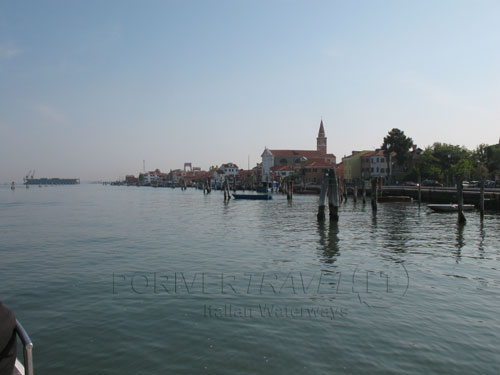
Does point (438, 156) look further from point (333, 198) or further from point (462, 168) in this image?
point (333, 198)

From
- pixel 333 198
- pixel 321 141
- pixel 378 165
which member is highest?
pixel 321 141

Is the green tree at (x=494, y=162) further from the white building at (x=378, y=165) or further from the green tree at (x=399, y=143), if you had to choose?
the white building at (x=378, y=165)

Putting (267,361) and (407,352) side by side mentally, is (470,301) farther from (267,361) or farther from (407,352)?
(267,361)

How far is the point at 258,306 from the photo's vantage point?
428 inches

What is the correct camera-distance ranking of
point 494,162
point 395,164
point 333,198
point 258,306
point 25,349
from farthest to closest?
point 395,164 → point 494,162 → point 333,198 → point 258,306 → point 25,349

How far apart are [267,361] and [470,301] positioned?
693 centimetres

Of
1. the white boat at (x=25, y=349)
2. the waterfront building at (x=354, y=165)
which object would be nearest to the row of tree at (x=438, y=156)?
the waterfront building at (x=354, y=165)

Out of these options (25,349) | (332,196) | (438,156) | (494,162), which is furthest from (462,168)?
(25,349)

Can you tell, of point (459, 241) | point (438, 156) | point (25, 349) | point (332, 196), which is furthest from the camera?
point (438, 156)

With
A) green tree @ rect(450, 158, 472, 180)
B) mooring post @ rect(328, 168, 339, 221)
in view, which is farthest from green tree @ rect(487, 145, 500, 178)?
mooring post @ rect(328, 168, 339, 221)

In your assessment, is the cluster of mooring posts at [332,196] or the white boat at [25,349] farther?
the cluster of mooring posts at [332,196]

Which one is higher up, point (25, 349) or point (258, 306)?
point (25, 349)

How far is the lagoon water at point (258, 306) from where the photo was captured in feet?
25.6

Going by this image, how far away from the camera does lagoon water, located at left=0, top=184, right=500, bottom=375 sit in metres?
7.80
